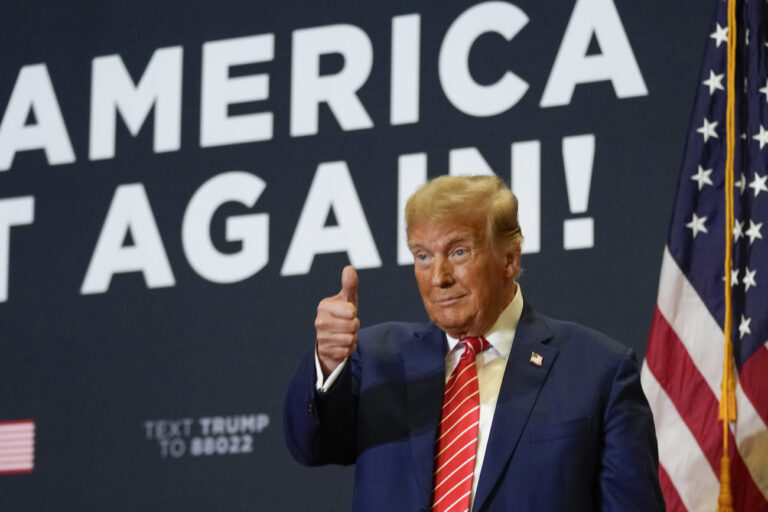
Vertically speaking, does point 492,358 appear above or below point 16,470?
above

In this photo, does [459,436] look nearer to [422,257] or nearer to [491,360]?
[491,360]

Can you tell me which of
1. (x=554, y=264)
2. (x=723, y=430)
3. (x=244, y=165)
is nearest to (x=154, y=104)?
(x=244, y=165)

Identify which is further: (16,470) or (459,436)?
(16,470)

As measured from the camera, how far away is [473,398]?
2.49 metres

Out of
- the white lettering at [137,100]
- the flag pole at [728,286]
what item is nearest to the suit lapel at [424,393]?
the flag pole at [728,286]

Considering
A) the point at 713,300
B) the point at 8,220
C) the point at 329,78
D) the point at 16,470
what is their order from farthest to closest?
the point at 8,220, the point at 16,470, the point at 329,78, the point at 713,300

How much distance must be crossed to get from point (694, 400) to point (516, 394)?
1.37 m

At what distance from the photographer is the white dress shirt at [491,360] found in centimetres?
247

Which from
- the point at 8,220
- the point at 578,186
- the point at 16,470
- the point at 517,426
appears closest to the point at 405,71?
the point at 578,186

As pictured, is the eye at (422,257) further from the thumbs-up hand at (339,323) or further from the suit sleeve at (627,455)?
the suit sleeve at (627,455)

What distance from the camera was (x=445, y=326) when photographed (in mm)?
2496

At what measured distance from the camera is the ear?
2574mm

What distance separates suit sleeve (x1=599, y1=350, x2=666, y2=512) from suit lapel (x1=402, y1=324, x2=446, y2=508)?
1.08 feet

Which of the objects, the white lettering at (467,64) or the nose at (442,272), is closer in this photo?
the nose at (442,272)
